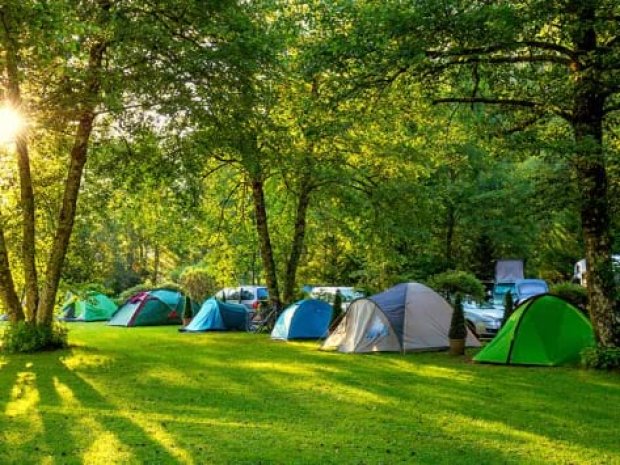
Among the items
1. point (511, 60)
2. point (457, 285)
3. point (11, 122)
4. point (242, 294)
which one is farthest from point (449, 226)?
point (11, 122)

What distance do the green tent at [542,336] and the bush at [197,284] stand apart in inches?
870

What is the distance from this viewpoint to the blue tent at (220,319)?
886 inches

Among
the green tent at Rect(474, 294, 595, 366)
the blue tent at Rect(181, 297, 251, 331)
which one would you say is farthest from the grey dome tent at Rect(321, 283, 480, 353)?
the blue tent at Rect(181, 297, 251, 331)

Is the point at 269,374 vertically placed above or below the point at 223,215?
below

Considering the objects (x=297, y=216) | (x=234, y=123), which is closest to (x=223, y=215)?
(x=297, y=216)

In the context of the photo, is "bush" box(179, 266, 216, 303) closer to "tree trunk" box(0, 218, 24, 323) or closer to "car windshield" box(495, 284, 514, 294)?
"car windshield" box(495, 284, 514, 294)

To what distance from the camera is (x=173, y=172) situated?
14945mm

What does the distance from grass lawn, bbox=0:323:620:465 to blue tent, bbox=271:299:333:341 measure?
454cm

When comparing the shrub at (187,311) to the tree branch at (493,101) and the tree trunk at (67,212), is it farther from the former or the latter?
the tree branch at (493,101)

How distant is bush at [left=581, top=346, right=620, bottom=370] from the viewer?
11141mm

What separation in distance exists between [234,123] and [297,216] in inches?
280

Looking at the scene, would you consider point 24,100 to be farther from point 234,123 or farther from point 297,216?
point 297,216

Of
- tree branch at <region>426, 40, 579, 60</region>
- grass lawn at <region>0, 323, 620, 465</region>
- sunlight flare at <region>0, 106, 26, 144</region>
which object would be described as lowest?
grass lawn at <region>0, 323, 620, 465</region>

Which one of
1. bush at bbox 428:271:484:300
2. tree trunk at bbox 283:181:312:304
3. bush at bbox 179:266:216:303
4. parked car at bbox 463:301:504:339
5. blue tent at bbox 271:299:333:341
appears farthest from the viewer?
bush at bbox 179:266:216:303
